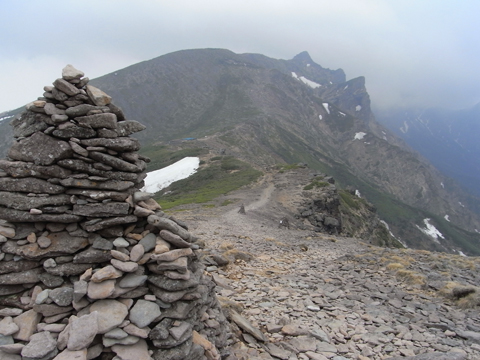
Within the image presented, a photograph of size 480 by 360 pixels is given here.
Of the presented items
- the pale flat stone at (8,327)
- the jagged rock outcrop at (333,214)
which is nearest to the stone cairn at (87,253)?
the pale flat stone at (8,327)

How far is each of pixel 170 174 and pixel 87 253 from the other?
101532 mm

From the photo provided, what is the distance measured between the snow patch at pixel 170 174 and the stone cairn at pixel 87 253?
92.3 metres

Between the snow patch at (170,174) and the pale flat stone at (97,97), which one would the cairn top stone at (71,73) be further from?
the snow patch at (170,174)

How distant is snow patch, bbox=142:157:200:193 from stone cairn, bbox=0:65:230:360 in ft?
303

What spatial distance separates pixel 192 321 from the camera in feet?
27.2

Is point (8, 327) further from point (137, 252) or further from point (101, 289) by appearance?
point (137, 252)

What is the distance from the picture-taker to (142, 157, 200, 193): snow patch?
Result: 101887 millimetres

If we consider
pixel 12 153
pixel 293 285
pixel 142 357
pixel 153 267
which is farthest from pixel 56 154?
pixel 293 285

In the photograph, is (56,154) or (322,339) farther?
(322,339)

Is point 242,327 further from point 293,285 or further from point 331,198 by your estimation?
point 331,198

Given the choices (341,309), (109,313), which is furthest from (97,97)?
(341,309)

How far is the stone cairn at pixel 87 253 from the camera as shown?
714 centimetres

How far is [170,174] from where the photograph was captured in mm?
107500

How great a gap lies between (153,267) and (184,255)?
3.03ft
